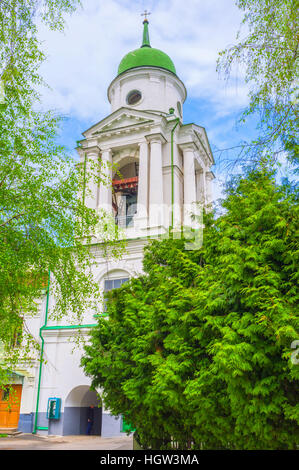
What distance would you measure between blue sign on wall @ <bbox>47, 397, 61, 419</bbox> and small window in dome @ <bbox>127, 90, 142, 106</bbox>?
56.6ft

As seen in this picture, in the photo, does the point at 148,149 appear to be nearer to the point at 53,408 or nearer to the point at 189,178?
the point at 189,178

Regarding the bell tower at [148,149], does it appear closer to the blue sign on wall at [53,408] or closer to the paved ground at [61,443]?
the blue sign on wall at [53,408]

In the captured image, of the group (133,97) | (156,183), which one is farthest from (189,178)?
(133,97)

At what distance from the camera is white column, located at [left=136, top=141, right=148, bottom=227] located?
21469mm

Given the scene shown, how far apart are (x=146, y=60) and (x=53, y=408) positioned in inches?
817

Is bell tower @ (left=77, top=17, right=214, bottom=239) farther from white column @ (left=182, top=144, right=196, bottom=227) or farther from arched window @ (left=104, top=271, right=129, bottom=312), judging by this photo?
arched window @ (left=104, top=271, right=129, bottom=312)

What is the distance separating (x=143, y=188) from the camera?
72.3 feet

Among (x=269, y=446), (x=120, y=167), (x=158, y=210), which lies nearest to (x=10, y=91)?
(x=269, y=446)

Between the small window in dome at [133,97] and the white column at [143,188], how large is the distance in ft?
13.7

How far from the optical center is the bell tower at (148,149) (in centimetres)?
2191

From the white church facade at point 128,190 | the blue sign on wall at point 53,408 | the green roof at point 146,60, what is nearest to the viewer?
the blue sign on wall at point 53,408

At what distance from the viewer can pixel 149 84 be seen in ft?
84.6

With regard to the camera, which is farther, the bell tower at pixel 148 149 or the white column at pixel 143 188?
the bell tower at pixel 148 149

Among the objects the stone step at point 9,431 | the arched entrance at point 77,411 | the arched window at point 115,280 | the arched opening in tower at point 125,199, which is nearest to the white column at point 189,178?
the arched opening in tower at point 125,199
